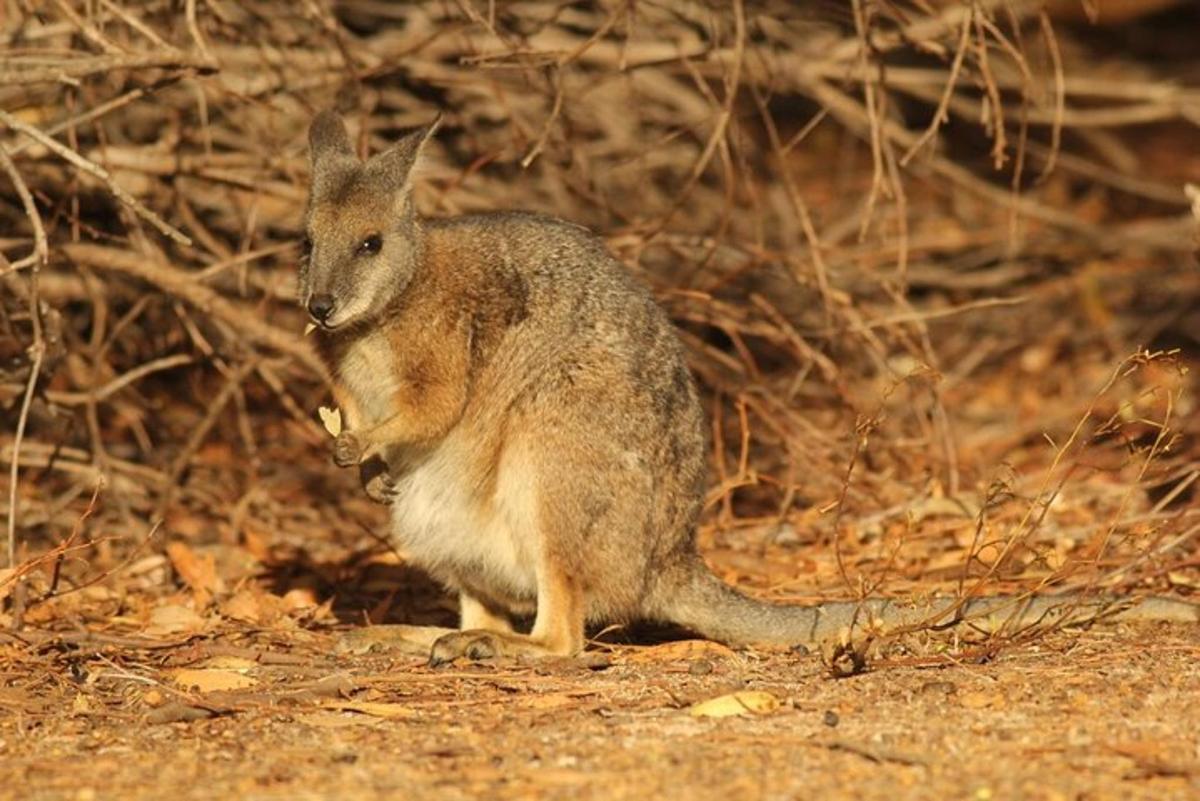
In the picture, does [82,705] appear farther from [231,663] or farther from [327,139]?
[327,139]

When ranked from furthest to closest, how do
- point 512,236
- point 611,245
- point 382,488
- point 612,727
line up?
1. point 611,245
2. point 512,236
3. point 382,488
4. point 612,727

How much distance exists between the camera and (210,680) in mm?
5000

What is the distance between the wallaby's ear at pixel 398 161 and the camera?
536cm

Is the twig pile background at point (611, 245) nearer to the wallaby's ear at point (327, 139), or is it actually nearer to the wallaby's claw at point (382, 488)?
the wallaby's ear at point (327, 139)

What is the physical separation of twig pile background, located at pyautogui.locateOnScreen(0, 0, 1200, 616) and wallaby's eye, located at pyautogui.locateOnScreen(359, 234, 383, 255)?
83 centimetres

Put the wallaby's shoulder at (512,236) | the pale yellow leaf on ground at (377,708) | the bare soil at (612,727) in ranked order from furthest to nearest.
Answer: the wallaby's shoulder at (512,236) < the pale yellow leaf on ground at (377,708) < the bare soil at (612,727)

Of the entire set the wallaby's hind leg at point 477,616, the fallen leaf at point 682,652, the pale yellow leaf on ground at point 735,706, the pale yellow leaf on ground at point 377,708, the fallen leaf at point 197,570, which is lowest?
the fallen leaf at point 197,570

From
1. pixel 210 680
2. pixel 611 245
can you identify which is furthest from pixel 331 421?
pixel 611 245

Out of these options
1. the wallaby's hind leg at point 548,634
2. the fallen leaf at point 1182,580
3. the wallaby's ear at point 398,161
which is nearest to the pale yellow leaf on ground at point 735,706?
the wallaby's hind leg at point 548,634

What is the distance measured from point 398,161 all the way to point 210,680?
1.60 meters

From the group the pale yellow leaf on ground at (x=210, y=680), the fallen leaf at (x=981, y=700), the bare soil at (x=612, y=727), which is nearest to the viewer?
the bare soil at (x=612, y=727)

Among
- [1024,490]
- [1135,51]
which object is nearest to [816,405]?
[1024,490]

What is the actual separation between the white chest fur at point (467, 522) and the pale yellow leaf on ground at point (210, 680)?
709 mm

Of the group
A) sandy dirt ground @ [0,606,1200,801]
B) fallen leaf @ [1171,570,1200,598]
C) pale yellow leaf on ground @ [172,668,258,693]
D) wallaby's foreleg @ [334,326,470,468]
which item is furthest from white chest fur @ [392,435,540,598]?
fallen leaf @ [1171,570,1200,598]
